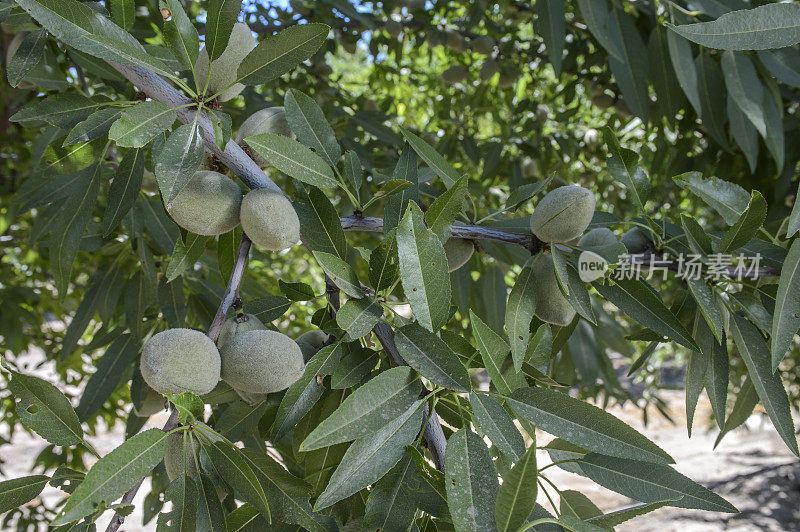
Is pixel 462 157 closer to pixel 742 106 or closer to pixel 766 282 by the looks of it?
pixel 742 106

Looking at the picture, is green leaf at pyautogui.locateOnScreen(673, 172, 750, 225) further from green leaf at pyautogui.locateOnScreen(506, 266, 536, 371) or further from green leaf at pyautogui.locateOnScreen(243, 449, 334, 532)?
green leaf at pyautogui.locateOnScreen(243, 449, 334, 532)

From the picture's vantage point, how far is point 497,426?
668 millimetres

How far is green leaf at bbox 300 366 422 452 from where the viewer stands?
1.97ft

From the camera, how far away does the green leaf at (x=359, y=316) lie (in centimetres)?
71

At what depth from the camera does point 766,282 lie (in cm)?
99

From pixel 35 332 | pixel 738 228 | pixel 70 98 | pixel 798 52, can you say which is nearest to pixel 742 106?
pixel 798 52

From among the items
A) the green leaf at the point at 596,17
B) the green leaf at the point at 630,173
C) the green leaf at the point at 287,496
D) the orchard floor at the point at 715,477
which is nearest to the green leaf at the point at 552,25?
the green leaf at the point at 596,17

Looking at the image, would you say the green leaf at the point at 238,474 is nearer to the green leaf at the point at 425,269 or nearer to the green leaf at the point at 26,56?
the green leaf at the point at 425,269

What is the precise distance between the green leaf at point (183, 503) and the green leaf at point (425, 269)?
1.03 feet

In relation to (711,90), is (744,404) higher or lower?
lower

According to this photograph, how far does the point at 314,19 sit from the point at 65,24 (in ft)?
5.33

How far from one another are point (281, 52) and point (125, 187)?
43 cm

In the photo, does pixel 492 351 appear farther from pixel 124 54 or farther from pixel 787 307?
pixel 124 54

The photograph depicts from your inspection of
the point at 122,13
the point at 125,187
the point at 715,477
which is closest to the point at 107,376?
the point at 125,187
